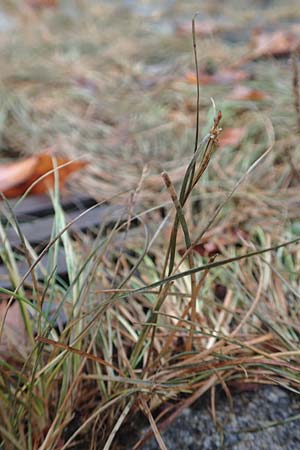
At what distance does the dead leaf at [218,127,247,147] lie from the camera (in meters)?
1.54

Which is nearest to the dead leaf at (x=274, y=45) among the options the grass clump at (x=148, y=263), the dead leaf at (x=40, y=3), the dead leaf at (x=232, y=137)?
the grass clump at (x=148, y=263)

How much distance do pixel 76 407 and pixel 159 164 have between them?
0.80m

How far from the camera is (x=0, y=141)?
1597mm

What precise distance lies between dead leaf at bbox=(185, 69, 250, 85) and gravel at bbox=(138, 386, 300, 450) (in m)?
1.44

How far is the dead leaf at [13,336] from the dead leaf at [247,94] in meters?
1.18

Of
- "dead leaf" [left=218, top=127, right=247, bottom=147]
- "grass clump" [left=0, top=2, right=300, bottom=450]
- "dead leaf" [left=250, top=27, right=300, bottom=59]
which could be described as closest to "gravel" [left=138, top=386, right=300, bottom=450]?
"grass clump" [left=0, top=2, right=300, bottom=450]

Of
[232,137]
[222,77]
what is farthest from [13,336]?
[222,77]

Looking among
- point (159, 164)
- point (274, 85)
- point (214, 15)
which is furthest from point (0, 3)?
point (159, 164)

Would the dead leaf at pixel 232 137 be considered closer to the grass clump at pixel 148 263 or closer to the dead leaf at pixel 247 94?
the grass clump at pixel 148 263

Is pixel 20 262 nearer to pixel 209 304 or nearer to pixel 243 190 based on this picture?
pixel 209 304

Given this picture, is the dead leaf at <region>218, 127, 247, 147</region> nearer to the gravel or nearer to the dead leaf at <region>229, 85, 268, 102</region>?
the dead leaf at <region>229, 85, 268, 102</region>

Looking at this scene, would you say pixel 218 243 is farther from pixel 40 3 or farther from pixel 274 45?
pixel 40 3

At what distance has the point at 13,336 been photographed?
2.68ft

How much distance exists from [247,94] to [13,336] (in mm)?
1283
